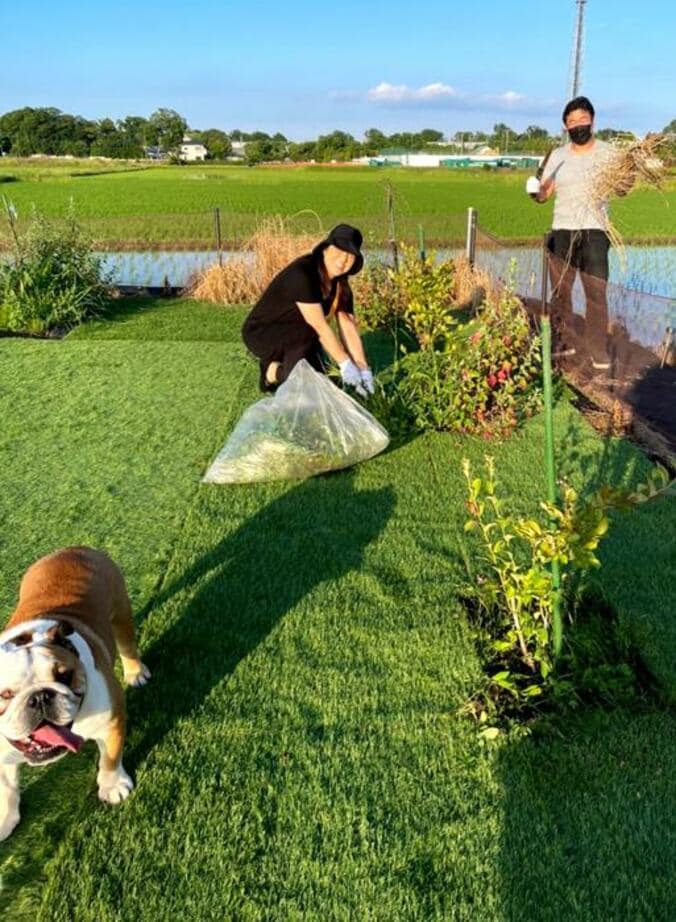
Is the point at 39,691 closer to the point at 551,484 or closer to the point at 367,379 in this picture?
the point at 551,484

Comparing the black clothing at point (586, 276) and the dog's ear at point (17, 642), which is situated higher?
the black clothing at point (586, 276)

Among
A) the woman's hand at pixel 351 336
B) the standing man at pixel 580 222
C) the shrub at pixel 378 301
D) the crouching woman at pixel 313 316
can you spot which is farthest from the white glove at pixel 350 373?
the shrub at pixel 378 301

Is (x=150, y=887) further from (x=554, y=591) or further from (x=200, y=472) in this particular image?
(x=200, y=472)

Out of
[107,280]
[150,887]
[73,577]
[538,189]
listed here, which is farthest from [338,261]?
[107,280]

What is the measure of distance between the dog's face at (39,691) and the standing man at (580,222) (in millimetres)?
4778

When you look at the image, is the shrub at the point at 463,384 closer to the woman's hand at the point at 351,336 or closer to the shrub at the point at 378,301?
the woman's hand at the point at 351,336

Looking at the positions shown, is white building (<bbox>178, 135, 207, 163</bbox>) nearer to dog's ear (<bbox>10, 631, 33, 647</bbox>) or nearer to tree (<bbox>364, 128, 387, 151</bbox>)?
tree (<bbox>364, 128, 387, 151</bbox>)

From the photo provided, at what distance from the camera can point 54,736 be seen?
1706 millimetres

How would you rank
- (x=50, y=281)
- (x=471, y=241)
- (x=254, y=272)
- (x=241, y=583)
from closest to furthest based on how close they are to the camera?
(x=241, y=583) < (x=50, y=281) < (x=471, y=241) < (x=254, y=272)

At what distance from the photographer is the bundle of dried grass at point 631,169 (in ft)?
13.4

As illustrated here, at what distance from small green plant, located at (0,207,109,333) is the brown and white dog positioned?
22.0 feet

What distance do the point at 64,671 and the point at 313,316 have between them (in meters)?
3.05

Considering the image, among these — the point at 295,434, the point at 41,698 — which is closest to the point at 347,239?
the point at 295,434

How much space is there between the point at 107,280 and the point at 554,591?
8.82 m
